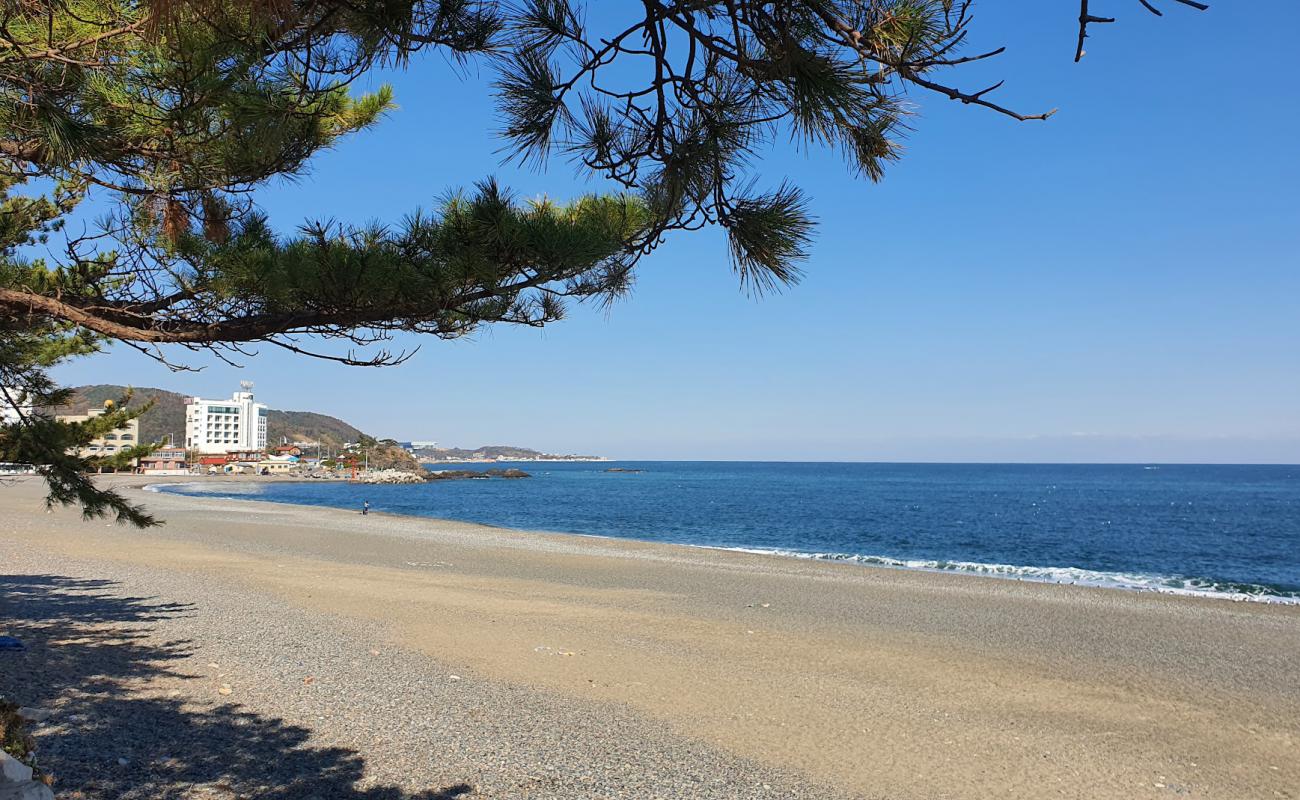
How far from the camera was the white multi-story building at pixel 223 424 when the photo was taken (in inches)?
5246

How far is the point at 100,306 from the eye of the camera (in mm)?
4711

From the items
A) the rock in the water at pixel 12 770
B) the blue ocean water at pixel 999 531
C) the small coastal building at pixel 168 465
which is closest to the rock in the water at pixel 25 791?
the rock in the water at pixel 12 770

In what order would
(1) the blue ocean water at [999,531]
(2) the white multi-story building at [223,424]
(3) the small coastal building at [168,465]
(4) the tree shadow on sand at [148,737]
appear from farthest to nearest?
1. (2) the white multi-story building at [223,424]
2. (3) the small coastal building at [168,465]
3. (1) the blue ocean water at [999,531]
4. (4) the tree shadow on sand at [148,737]

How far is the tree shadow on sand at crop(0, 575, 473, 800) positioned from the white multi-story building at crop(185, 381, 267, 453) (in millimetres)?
131944

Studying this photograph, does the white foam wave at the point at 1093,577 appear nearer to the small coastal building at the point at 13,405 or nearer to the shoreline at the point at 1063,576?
the shoreline at the point at 1063,576

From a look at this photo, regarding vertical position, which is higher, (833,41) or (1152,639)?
(833,41)

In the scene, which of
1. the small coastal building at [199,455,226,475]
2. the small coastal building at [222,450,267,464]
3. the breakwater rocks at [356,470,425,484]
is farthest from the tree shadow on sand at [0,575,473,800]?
the small coastal building at [222,450,267,464]

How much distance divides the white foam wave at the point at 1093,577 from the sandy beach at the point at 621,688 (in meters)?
3.44

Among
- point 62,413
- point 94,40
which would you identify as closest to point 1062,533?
point 62,413

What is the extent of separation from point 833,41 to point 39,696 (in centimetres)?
627

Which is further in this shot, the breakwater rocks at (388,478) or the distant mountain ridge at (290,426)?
the distant mountain ridge at (290,426)

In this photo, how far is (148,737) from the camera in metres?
4.79

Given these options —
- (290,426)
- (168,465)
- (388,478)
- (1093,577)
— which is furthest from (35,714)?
(290,426)

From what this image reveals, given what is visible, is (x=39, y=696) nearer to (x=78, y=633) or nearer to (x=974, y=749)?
(x=78, y=633)
